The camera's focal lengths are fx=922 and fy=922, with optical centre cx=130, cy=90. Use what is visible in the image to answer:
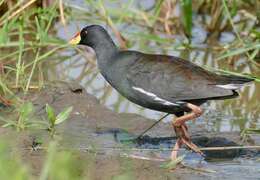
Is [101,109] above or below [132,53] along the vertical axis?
below

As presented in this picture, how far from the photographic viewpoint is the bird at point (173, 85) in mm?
6285

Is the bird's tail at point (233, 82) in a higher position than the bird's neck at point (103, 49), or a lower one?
higher

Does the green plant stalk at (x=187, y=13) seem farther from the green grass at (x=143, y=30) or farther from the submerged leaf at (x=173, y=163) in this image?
the submerged leaf at (x=173, y=163)

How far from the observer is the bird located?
20.6ft

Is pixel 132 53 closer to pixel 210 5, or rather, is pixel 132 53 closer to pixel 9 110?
pixel 9 110

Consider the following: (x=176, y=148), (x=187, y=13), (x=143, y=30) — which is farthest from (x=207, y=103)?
(x=143, y=30)

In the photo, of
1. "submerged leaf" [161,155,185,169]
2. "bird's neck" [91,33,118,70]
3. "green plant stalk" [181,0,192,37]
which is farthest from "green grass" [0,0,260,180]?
"submerged leaf" [161,155,185,169]

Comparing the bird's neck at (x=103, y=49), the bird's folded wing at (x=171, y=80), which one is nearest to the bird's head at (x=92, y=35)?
the bird's neck at (x=103, y=49)

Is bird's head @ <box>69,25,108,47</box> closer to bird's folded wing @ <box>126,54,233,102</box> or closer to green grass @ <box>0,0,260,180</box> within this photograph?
bird's folded wing @ <box>126,54,233,102</box>

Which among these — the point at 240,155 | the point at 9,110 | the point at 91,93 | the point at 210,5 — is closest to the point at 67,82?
the point at 91,93

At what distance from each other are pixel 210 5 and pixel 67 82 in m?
3.05

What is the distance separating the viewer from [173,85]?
20.9 ft

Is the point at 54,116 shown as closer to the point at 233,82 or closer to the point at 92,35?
the point at 92,35

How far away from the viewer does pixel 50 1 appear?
970cm
